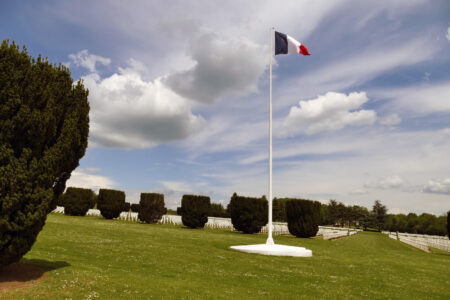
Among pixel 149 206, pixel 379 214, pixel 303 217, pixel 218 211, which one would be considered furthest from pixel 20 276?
pixel 379 214

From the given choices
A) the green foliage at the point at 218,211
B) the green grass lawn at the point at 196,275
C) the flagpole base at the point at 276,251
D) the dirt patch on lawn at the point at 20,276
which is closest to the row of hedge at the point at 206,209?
the flagpole base at the point at 276,251

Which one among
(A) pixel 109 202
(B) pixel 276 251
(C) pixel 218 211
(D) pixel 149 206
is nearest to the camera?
(B) pixel 276 251

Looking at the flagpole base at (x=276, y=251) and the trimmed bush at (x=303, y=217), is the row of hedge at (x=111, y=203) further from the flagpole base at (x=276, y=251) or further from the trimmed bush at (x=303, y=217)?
the flagpole base at (x=276, y=251)

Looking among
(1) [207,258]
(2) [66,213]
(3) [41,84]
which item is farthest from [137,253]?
(2) [66,213]

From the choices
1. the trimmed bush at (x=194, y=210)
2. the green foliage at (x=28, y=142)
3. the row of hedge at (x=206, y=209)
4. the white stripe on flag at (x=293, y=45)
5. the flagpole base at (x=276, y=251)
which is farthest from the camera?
the trimmed bush at (x=194, y=210)

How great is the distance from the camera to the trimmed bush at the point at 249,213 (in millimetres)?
27578

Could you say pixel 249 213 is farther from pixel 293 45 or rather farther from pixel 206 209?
pixel 293 45

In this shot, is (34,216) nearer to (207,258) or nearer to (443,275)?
(207,258)

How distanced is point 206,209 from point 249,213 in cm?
453

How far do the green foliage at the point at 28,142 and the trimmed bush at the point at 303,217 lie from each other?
23046mm

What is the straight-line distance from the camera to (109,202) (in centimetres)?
3319

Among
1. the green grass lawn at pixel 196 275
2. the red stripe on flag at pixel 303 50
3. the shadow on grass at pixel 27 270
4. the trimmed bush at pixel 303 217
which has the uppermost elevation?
the red stripe on flag at pixel 303 50

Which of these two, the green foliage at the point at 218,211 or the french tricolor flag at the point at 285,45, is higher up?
the french tricolor flag at the point at 285,45

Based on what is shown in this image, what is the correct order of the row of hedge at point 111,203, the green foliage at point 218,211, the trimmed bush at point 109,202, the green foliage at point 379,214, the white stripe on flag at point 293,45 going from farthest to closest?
the green foliage at point 379,214 < the green foliage at point 218,211 < the trimmed bush at point 109,202 < the row of hedge at point 111,203 < the white stripe on flag at point 293,45
